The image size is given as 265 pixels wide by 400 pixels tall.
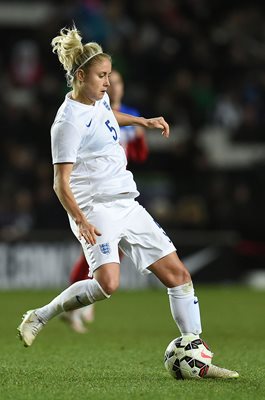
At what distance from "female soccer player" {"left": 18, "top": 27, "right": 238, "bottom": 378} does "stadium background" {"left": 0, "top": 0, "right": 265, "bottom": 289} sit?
7476 mm

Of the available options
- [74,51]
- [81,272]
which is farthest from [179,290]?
[81,272]

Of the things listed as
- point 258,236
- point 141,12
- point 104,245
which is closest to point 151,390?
point 104,245

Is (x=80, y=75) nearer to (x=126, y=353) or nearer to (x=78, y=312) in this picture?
(x=126, y=353)

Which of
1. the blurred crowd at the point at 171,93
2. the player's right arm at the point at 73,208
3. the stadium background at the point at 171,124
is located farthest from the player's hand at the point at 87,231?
the blurred crowd at the point at 171,93

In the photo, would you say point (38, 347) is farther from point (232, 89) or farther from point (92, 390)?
point (232, 89)

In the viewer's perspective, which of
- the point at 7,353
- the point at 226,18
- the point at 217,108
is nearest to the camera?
the point at 7,353

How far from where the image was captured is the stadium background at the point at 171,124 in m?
14.0

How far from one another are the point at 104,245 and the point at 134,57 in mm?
11084

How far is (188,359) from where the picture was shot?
19.3 ft

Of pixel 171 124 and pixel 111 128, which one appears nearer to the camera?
pixel 111 128

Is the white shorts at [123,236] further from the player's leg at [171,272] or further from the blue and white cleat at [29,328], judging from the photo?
Answer: the blue and white cleat at [29,328]

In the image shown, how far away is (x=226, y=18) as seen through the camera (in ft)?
58.4

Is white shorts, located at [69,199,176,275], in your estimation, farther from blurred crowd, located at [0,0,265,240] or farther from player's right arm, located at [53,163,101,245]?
blurred crowd, located at [0,0,265,240]

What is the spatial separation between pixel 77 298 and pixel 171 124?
1042 cm
